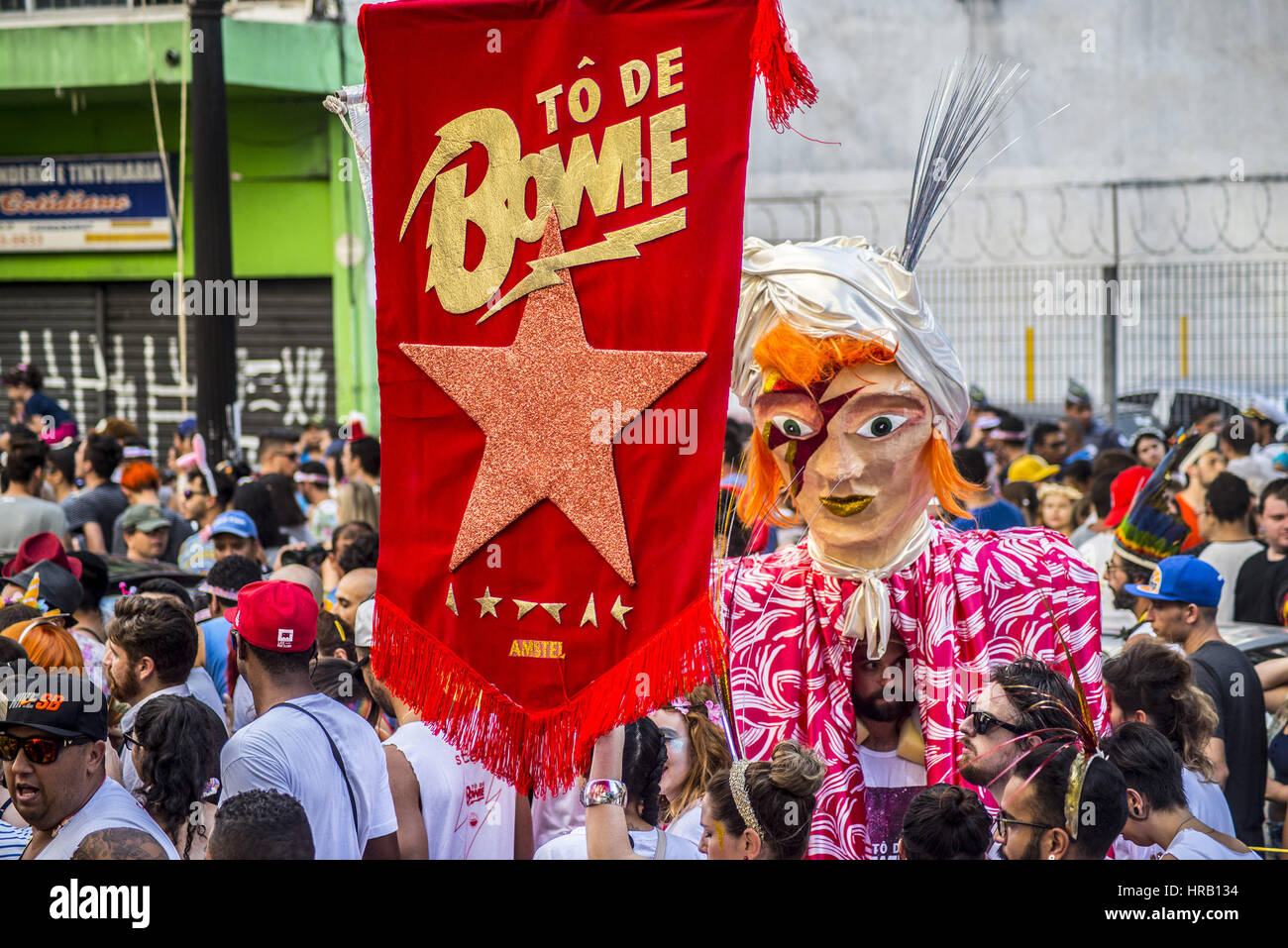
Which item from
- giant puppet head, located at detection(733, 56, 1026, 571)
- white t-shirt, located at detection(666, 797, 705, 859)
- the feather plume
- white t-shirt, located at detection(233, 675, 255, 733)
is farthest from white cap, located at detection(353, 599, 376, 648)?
the feather plume

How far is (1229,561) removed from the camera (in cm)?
621

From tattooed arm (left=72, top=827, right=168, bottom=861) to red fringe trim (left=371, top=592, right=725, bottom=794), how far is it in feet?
2.19

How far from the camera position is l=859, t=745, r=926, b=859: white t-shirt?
365 cm

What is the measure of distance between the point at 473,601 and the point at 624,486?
409 millimetres

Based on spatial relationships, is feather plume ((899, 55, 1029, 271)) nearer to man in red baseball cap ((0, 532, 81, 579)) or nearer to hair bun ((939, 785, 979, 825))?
hair bun ((939, 785, 979, 825))

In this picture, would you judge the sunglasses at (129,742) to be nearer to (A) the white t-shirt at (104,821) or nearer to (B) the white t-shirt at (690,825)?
(A) the white t-shirt at (104,821)

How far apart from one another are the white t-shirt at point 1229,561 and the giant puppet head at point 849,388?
2.99 m

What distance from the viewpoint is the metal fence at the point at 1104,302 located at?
14.2 metres

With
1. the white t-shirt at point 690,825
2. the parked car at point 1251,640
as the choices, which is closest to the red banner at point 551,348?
the white t-shirt at point 690,825
